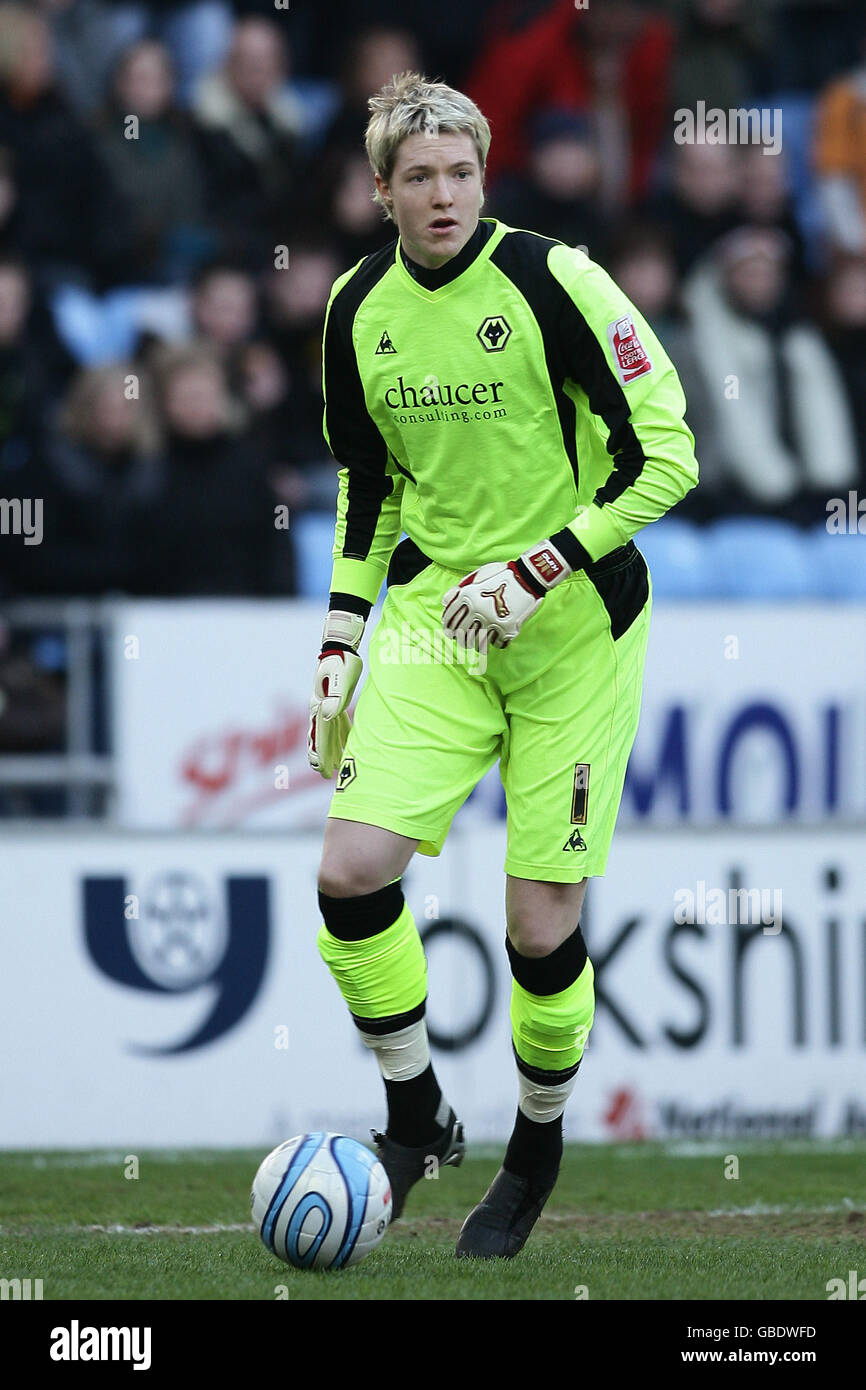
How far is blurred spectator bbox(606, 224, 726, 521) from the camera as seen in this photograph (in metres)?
11.2

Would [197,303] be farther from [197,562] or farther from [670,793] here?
[670,793]

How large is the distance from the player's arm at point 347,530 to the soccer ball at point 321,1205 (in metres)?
1.02

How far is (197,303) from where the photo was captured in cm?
1110

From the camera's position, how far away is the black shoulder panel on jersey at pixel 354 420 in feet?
16.9

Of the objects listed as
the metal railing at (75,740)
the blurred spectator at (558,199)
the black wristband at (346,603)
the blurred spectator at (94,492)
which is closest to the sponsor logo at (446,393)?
the black wristband at (346,603)

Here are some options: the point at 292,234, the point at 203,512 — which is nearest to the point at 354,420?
the point at 203,512

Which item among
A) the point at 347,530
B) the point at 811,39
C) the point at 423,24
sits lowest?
the point at 347,530

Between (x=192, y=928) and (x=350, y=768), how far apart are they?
11.0 feet

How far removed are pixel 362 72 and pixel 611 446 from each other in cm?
794

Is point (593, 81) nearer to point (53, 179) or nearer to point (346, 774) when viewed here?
point (53, 179)

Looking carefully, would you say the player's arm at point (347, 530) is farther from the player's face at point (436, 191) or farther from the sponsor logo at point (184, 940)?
the sponsor logo at point (184, 940)

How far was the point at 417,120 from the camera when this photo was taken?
486 cm

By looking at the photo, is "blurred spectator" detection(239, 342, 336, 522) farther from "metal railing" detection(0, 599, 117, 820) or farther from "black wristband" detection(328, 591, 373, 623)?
"black wristband" detection(328, 591, 373, 623)
